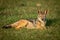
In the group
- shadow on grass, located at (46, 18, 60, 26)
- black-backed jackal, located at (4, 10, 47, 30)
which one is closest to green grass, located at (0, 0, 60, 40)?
shadow on grass, located at (46, 18, 60, 26)

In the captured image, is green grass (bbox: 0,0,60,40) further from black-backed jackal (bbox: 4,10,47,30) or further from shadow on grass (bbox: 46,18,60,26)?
black-backed jackal (bbox: 4,10,47,30)

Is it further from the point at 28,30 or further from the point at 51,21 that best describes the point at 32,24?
the point at 51,21

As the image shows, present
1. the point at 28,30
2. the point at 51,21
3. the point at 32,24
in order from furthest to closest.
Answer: the point at 51,21 < the point at 32,24 < the point at 28,30

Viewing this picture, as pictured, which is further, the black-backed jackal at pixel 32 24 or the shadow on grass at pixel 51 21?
the shadow on grass at pixel 51 21

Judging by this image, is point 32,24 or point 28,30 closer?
point 28,30

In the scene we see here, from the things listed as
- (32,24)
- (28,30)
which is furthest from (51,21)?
(28,30)

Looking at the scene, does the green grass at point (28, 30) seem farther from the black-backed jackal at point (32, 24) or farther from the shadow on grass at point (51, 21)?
the black-backed jackal at point (32, 24)

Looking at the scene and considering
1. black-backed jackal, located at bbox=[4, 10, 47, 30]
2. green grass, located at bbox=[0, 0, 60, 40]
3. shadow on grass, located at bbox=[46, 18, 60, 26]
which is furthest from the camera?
shadow on grass, located at bbox=[46, 18, 60, 26]

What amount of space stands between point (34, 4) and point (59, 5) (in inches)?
76.7

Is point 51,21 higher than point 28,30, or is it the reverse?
point 28,30

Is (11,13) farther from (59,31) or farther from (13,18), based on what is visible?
(59,31)

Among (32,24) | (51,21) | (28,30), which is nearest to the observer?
(28,30)

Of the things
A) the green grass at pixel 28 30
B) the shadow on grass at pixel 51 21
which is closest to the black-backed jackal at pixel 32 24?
the green grass at pixel 28 30

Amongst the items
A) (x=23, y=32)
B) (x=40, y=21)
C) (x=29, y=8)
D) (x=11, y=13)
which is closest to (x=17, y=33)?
(x=23, y=32)
